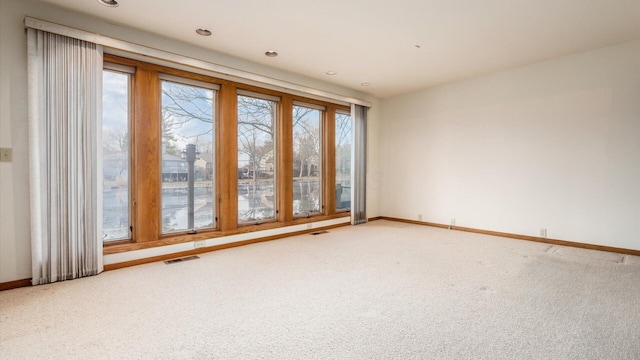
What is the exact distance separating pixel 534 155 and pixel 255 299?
4.45 m

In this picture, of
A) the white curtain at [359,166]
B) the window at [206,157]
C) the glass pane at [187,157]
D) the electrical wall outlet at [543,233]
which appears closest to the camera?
the window at [206,157]

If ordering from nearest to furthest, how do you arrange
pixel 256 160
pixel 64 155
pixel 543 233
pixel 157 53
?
pixel 64 155 → pixel 157 53 → pixel 543 233 → pixel 256 160

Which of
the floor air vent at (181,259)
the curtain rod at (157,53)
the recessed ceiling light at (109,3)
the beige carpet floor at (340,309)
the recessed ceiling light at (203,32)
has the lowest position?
the beige carpet floor at (340,309)

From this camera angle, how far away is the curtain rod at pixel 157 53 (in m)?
2.82

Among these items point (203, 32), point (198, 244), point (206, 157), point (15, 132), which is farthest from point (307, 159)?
point (15, 132)

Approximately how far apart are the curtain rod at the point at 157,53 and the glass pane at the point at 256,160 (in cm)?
37

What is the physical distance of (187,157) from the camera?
158 inches

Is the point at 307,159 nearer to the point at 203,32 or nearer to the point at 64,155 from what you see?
the point at 203,32

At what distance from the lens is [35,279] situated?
2.83 metres

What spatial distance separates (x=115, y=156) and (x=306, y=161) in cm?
287

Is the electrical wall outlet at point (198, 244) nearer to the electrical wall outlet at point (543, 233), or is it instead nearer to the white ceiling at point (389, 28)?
the white ceiling at point (389, 28)

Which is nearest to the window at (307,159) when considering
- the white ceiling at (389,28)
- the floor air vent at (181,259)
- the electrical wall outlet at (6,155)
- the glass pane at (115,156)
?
the white ceiling at (389,28)

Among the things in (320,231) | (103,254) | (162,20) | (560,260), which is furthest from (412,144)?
(103,254)

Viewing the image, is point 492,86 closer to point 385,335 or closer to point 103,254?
point 385,335
